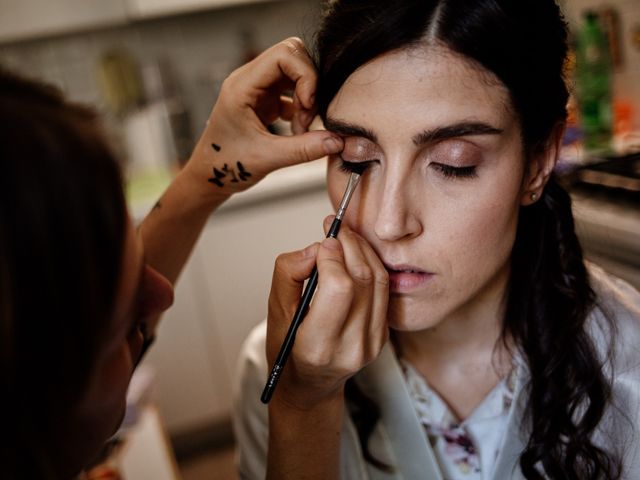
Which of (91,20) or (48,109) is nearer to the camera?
(48,109)

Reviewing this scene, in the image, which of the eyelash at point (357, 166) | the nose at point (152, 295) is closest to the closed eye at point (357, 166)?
the eyelash at point (357, 166)

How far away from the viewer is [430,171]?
0.81m

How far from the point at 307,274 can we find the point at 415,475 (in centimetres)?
39

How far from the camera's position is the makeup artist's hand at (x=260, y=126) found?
0.85 m

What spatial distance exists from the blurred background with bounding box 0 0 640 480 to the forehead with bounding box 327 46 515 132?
576 millimetres

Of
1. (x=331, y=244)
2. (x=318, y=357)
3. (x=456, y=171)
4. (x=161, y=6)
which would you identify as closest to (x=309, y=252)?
(x=331, y=244)

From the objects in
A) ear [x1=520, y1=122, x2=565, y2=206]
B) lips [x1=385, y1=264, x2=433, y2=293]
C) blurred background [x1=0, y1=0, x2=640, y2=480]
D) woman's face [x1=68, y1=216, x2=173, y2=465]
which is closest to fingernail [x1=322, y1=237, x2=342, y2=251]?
lips [x1=385, y1=264, x2=433, y2=293]

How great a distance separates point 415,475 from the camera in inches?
35.7

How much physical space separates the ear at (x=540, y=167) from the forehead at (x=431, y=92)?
125 mm

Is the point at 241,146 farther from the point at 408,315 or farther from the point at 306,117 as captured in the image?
the point at 408,315

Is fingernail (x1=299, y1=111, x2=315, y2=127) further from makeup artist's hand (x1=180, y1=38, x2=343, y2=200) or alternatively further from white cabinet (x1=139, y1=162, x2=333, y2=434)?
white cabinet (x1=139, y1=162, x2=333, y2=434)

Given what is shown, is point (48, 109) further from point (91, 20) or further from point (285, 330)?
point (91, 20)

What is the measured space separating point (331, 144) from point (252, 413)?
1.58 ft

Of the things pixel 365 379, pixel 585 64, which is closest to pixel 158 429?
pixel 365 379
